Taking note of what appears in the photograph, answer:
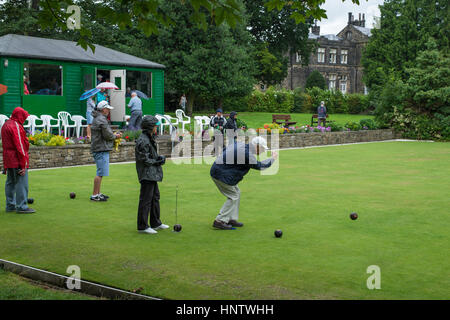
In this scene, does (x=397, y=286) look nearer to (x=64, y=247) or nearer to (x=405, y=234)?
(x=405, y=234)

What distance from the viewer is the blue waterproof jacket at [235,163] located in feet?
27.0

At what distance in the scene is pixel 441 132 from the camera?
3036 centimetres

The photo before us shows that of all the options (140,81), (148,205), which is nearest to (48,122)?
(140,81)

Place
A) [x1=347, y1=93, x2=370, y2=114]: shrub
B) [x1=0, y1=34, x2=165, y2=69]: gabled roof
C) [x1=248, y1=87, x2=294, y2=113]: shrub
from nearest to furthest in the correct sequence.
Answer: [x1=0, y1=34, x2=165, y2=69]: gabled roof, [x1=248, y1=87, x2=294, y2=113]: shrub, [x1=347, y1=93, x2=370, y2=114]: shrub

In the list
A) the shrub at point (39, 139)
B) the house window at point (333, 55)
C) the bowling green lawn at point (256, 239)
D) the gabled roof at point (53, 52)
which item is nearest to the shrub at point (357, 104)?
the house window at point (333, 55)

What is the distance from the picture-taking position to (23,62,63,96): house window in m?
21.8

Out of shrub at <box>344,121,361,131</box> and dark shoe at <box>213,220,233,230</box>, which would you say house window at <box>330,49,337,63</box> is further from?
dark shoe at <box>213,220,233,230</box>

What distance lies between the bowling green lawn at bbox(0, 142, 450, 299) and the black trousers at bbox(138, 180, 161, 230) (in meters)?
0.24

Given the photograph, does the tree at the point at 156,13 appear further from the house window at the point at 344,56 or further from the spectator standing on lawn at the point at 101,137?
the house window at the point at 344,56

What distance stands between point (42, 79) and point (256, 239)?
54.6 ft

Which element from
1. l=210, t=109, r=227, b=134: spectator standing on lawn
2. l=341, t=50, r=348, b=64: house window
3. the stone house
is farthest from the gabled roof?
l=341, t=50, r=348, b=64: house window

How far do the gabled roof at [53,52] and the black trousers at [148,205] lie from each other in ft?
47.7

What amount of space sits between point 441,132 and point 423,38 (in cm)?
3246
